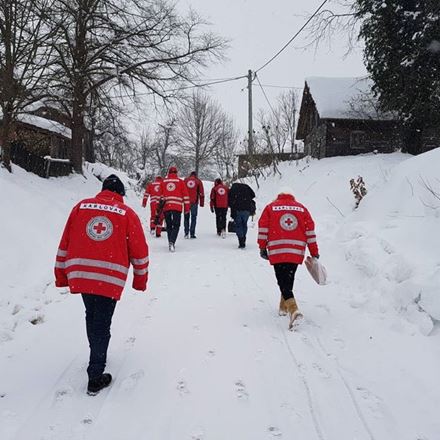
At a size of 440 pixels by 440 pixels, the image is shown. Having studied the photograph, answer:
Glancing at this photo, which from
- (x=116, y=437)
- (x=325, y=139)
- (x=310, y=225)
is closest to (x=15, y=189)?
(x=310, y=225)

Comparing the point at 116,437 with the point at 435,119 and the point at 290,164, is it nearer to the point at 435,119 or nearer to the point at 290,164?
the point at 435,119

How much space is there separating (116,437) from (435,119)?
1616 centimetres

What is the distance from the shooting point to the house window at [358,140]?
80.0 feet

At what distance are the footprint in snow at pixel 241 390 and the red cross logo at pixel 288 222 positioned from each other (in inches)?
84.4

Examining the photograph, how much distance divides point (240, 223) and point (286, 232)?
4984mm

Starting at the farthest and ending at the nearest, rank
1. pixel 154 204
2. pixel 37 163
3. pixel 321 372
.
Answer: pixel 37 163 < pixel 154 204 < pixel 321 372

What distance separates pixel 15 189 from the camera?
9.54 m

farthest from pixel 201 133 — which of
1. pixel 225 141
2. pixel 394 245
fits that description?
pixel 394 245

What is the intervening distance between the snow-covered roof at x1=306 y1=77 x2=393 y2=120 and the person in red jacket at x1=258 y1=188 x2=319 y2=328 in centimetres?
1894

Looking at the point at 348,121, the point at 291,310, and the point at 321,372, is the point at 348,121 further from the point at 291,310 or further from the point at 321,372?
the point at 321,372

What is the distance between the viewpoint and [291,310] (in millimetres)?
4840

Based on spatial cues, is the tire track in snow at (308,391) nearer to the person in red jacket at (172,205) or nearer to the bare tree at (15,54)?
the person in red jacket at (172,205)

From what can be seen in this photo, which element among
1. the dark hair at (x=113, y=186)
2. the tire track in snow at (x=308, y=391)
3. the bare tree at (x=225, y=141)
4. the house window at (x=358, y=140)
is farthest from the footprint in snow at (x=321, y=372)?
the bare tree at (x=225, y=141)

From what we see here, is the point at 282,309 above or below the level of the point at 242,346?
above
